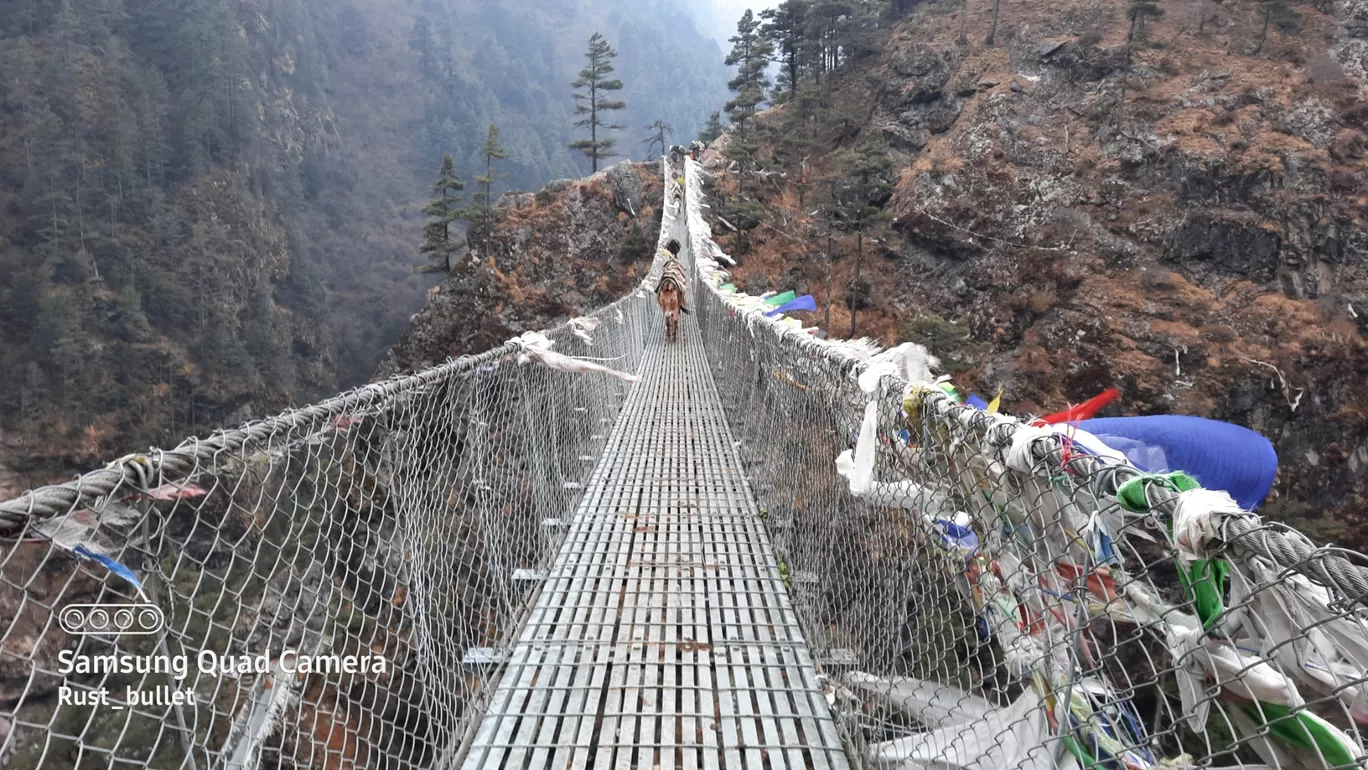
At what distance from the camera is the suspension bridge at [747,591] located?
0.71m

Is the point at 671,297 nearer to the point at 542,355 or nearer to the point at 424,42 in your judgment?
the point at 542,355

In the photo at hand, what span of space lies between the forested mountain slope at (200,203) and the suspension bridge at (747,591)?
82.3ft

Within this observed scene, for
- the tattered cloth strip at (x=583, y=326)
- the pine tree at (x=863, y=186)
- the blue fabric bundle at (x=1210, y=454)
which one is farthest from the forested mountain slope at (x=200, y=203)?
the blue fabric bundle at (x=1210, y=454)

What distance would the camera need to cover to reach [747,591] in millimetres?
2598

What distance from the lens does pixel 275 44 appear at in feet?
141

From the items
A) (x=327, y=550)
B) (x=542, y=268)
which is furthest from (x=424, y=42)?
(x=327, y=550)

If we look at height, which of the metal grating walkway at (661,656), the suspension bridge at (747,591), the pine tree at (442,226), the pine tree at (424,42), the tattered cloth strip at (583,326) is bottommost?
the metal grating walkway at (661,656)

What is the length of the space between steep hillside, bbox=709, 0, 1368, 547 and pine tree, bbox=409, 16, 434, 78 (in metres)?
48.8

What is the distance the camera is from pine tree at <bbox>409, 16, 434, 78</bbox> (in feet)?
186

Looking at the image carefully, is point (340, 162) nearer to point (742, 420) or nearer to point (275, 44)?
point (275, 44)

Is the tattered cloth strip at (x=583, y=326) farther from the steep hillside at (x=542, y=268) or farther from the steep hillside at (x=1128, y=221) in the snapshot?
the steep hillside at (x=542, y=268)

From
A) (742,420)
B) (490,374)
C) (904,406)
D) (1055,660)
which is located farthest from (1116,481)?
(742,420)

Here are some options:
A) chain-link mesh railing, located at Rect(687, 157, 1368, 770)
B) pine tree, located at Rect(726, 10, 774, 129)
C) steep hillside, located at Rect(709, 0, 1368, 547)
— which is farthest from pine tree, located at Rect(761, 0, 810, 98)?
chain-link mesh railing, located at Rect(687, 157, 1368, 770)

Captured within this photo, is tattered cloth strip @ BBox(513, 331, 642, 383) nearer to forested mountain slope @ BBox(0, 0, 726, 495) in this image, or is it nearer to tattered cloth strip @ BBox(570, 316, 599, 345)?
tattered cloth strip @ BBox(570, 316, 599, 345)
